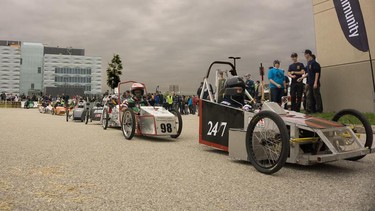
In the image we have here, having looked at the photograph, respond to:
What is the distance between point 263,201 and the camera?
9.13 ft

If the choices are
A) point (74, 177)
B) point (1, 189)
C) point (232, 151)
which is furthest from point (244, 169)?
point (1, 189)

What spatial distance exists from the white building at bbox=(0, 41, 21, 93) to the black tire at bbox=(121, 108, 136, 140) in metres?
117

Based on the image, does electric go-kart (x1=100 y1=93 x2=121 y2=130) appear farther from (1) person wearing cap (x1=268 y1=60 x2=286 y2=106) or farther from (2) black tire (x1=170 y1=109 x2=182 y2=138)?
(1) person wearing cap (x1=268 y1=60 x2=286 y2=106)

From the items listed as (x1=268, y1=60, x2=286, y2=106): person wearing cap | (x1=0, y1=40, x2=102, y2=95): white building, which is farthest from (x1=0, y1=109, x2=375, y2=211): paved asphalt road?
(x1=0, y1=40, x2=102, y2=95): white building

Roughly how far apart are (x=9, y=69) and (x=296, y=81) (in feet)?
398

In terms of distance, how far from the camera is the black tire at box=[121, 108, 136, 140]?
7.18m

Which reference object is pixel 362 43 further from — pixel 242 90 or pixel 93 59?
pixel 93 59

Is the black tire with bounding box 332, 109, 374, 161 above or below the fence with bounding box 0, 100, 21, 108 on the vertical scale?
below

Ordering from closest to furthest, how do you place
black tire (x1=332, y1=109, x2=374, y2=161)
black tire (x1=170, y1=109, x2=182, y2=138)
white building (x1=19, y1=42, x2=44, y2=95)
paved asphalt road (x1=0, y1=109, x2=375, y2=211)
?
paved asphalt road (x1=0, y1=109, x2=375, y2=211)
black tire (x1=332, y1=109, x2=374, y2=161)
black tire (x1=170, y1=109, x2=182, y2=138)
white building (x1=19, y1=42, x2=44, y2=95)

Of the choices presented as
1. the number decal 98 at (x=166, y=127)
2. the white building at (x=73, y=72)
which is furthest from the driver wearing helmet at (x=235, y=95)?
Answer: the white building at (x=73, y=72)

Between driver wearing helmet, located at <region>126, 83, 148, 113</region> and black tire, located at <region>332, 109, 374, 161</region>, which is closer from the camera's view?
black tire, located at <region>332, 109, 374, 161</region>

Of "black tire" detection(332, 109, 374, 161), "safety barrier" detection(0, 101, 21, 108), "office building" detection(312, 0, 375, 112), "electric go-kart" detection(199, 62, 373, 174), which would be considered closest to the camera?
"electric go-kart" detection(199, 62, 373, 174)

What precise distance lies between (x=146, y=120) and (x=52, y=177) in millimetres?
3961

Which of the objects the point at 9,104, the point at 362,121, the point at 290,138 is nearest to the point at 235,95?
the point at 290,138
